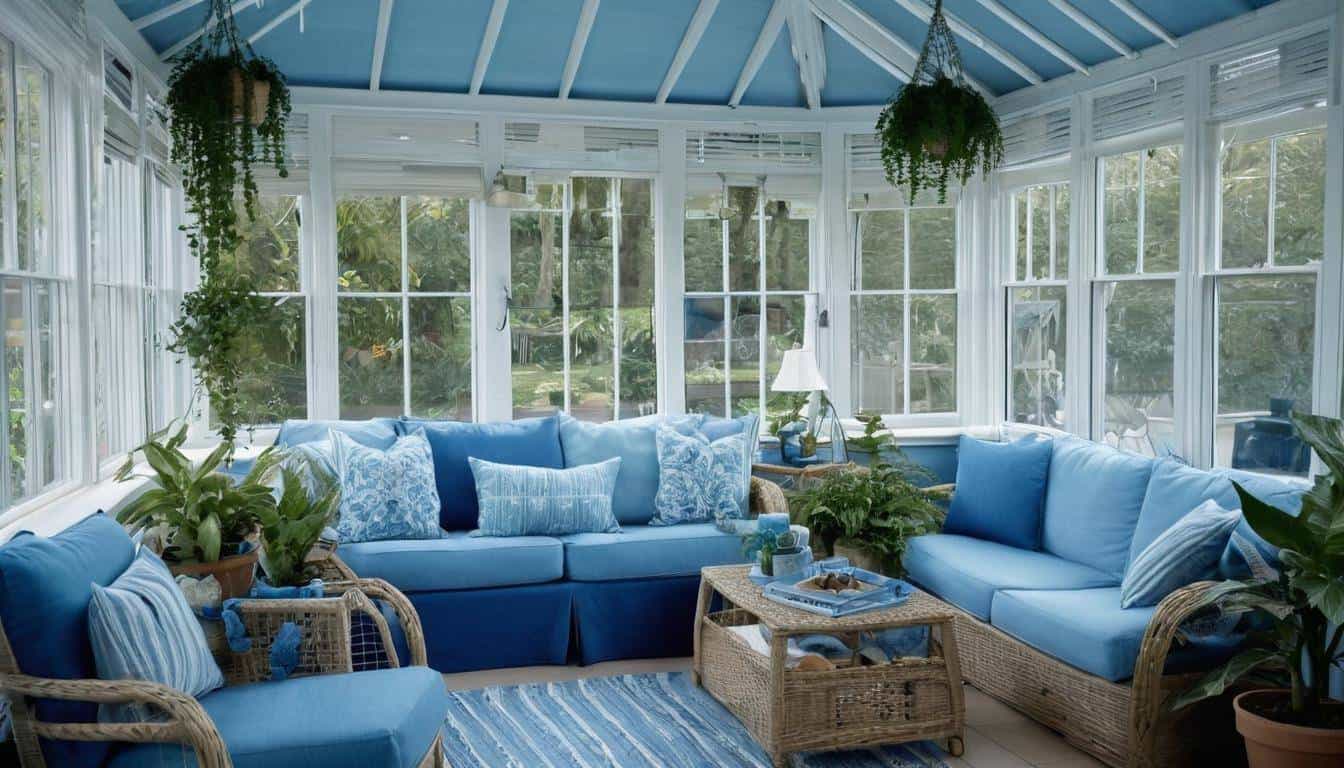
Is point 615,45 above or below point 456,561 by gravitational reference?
above

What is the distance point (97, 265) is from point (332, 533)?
4.26ft

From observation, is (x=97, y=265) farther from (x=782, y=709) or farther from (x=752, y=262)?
(x=752, y=262)

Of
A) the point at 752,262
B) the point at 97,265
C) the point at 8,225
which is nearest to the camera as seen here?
the point at 8,225

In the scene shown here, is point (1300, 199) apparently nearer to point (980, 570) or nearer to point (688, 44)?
point (980, 570)

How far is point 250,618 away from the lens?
11.7 feet

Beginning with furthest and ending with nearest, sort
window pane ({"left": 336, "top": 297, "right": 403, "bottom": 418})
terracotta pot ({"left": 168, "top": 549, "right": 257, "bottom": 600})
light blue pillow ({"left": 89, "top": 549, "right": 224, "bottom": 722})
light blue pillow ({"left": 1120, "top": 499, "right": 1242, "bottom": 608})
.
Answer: window pane ({"left": 336, "top": 297, "right": 403, "bottom": 418}) → light blue pillow ({"left": 1120, "top": 499, "right": 1242, "bottom": 608}) → terracotta pot ({"left": 168, "top": 549, "right": 257, "bottom": 600}) → light blue pillow ({"left": 89, "top": 549, "right": 224, "bottom": 722})

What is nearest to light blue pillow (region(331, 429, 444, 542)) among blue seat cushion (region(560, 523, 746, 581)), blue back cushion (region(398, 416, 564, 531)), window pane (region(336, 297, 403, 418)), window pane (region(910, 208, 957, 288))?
blue back cushion (region(398, 416, 564, 531))

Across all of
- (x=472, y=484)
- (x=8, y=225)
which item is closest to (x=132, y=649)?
(x=8, y=225)

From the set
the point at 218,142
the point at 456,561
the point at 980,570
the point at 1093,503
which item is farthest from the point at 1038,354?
the point at 218,142

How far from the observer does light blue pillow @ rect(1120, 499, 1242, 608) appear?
12.9 feet

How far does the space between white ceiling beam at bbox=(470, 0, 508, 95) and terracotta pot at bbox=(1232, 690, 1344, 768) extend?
4.10 m

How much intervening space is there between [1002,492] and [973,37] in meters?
2.15

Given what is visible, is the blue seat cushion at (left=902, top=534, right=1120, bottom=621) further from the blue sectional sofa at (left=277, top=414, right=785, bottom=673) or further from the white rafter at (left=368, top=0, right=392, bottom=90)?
the white rafter at (left=368, top=0, right=392, bottom=90)

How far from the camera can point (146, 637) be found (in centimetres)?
288
